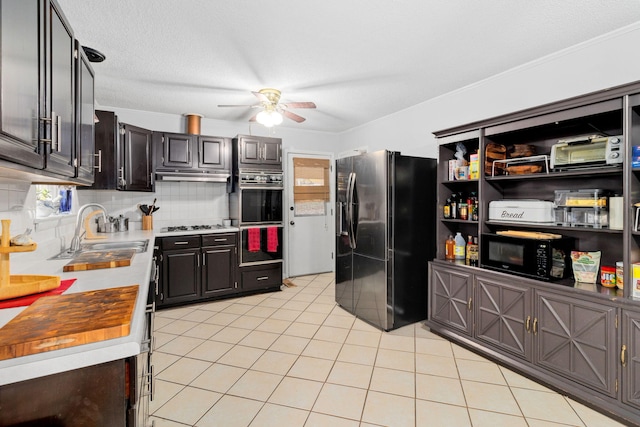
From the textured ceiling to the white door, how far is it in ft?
6.04

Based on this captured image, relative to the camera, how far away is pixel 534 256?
232 centimetres

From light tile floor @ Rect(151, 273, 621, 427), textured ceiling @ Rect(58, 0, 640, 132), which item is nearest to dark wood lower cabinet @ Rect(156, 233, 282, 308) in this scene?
light tile floor @ Rect(151, 273, 621, 427)

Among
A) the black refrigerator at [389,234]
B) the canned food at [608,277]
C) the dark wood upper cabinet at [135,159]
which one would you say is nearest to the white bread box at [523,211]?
the canned food at [608,277]

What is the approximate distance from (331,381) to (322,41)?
8.46 feet

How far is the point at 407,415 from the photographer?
6.25 feet

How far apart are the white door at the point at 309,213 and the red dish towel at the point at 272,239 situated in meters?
0.75

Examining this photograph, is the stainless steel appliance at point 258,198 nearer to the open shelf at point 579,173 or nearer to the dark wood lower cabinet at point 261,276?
the dark wood lower cabinet at point 261,276

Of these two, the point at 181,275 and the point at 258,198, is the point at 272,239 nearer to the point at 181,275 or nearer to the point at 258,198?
the point at 258,198

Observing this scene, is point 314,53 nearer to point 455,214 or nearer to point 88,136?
point 88,136

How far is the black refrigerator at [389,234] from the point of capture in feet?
10.1

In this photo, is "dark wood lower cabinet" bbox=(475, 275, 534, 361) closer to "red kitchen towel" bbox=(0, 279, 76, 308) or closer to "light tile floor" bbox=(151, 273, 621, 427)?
"light tile floor" bbox=(151, 273, 621, 427)

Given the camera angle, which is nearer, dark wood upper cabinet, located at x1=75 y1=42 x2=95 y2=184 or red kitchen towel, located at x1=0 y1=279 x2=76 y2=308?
red kitchen towel, located at x1=0 y1=279 x2=76 y2=308

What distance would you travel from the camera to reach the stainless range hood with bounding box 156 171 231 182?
3971mm

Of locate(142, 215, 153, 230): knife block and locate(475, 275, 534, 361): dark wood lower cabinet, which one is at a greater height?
locate(142, 215, 153, 230): knife block
